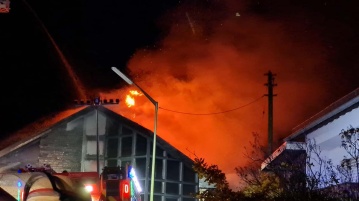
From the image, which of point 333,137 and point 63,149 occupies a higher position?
point 63,149

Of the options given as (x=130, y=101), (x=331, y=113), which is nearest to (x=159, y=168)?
(x=130, y=101)

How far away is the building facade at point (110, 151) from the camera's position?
76.3 feet

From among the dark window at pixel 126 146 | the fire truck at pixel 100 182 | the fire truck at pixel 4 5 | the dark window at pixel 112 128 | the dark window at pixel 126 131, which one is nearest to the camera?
the fire truck at pixel 100 182

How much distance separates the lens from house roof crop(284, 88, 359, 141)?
1022 centimetres

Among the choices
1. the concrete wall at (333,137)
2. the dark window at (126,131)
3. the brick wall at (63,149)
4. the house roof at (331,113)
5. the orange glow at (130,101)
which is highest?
the orange glow at (130,101)

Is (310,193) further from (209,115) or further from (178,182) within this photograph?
(209,115)

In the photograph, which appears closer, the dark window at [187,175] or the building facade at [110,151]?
the building facade at [110,151]

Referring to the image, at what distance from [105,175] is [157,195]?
14.0 m

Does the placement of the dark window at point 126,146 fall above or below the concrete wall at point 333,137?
above

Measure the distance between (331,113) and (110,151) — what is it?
14265mm

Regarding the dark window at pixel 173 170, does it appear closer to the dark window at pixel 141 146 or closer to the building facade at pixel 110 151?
the building facade at pixel 110 151

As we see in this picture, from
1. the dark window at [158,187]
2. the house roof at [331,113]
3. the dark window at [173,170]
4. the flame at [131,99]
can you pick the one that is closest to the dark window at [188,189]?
the dark window at [173,170]

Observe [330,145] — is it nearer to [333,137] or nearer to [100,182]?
[333,137]

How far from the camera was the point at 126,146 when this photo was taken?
23828 mm
